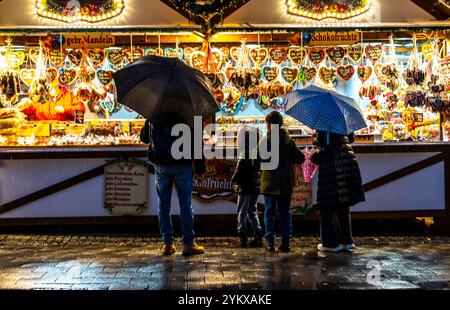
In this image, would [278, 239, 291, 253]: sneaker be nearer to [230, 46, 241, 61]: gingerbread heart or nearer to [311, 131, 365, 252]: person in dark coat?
[311, 131, 365, 252]: person in dark coat

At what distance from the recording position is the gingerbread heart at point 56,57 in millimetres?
12133

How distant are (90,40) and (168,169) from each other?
4.76 meters

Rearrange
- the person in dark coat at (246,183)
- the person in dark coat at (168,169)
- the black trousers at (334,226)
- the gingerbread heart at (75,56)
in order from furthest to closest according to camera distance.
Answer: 1. the gingerbread heart at (75,56)
2. the person in dark coat at (246,183)
3. the black trousers at (334,226)
4. the person in dark coat at (168,169)

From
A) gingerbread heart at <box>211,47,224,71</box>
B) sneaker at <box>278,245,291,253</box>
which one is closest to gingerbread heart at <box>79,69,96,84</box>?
gingerbread heart at <box>211,47,224,71</box>

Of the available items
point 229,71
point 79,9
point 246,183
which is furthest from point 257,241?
point 79,9

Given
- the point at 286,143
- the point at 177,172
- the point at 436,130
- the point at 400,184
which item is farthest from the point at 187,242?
the point at 436,130

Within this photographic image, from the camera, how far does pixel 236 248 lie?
365 inches

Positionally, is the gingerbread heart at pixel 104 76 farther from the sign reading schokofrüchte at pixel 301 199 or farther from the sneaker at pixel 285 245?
the sneaker at pixel 285 245

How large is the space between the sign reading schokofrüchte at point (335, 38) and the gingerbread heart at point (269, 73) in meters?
1.01

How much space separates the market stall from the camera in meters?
10.7

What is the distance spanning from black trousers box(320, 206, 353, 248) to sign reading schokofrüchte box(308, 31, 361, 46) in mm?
4244

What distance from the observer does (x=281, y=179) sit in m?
8.65

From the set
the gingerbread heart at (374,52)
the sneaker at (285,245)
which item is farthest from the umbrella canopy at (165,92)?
the gingerbread heart at (374,52)

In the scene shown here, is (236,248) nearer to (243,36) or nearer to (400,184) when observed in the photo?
(400,184)
